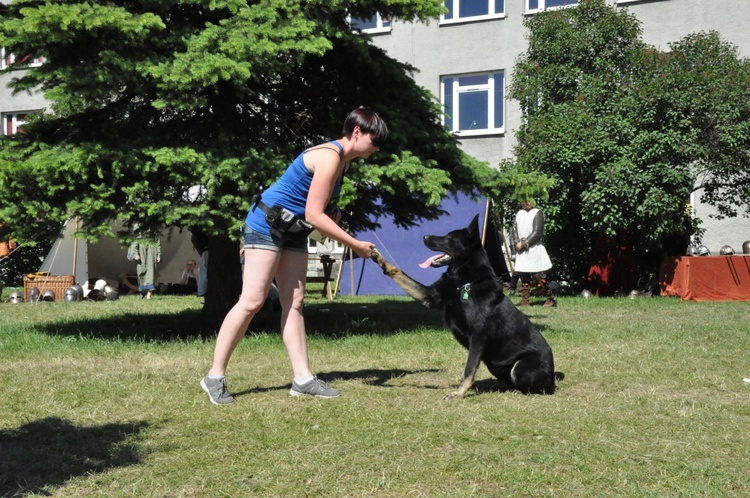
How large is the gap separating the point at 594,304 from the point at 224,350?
10.0 m

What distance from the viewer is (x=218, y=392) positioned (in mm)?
5344

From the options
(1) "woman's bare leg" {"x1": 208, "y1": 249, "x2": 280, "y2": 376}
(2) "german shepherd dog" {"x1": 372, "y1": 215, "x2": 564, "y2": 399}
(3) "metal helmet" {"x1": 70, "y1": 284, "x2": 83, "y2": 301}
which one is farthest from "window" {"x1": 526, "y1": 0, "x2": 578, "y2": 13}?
(1) "woman's bare leg" {"x1": 208, "y1": 249, "x2": 280, "y2": 376}

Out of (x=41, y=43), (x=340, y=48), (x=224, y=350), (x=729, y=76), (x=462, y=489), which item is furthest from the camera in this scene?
(x=729, y=76)

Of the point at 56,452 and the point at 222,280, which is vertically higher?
the point at 222,280

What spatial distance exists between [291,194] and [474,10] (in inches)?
718

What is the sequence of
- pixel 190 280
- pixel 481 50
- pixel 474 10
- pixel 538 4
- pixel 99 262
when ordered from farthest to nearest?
pixel 474 10, pixel 481 50, pixel 538 4, pixel 190 280, pixel 99 262

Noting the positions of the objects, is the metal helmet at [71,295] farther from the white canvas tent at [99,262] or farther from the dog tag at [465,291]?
the dog tag at [465,291]

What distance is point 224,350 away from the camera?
5.41m

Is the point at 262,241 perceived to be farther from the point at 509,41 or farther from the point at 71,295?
the point at 509,41

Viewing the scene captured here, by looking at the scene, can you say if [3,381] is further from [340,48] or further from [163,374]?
[340,48]

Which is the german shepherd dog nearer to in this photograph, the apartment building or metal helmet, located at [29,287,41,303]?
metal helmet, located at [29,287,41,303]

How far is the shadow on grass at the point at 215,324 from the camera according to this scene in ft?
31.5

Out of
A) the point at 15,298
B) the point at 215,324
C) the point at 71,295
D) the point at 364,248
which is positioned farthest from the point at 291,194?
the point at 15,298

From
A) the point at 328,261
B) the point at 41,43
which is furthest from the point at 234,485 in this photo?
the point at 328,261
